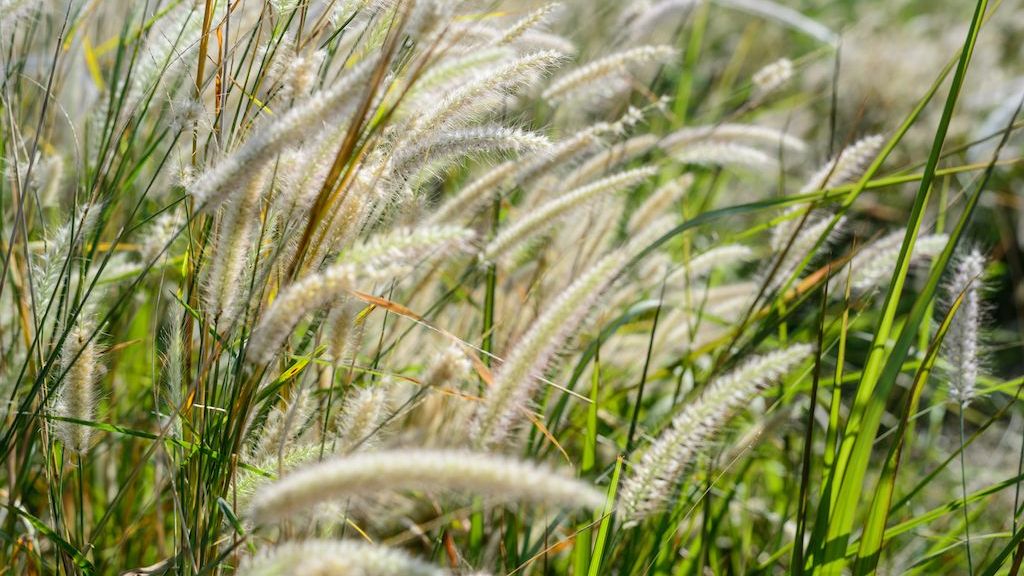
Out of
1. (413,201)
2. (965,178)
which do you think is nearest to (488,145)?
(413,201)

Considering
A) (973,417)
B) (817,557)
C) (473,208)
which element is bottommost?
(973,417)

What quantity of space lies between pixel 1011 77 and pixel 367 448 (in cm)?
599

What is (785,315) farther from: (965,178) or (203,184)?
(965,178)

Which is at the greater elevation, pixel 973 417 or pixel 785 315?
pixel 785 315

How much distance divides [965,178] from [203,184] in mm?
4117

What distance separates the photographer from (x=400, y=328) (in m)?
1.93

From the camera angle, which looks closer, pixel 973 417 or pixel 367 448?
pixel 367 448

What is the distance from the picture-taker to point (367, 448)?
1.14 m

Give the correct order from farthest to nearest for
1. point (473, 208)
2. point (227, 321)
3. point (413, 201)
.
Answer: point (473, 208) → point (413, 201) → point (227, 321)

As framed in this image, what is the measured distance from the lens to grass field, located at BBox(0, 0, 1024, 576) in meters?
1.00

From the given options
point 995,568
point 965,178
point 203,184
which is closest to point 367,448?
point 203,184

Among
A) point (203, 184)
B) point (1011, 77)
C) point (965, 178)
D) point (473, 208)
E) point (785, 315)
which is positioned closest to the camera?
point (203, 184)

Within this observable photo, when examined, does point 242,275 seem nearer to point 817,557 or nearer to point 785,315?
point 817,557

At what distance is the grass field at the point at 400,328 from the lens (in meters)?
1.00
